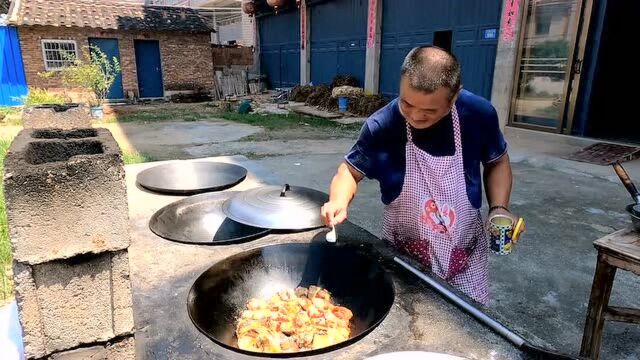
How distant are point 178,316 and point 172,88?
55.6 feet

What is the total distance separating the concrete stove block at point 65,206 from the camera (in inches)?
35.1

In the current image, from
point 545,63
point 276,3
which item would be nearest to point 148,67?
point 276,3

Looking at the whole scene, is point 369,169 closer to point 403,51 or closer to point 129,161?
point 129,161

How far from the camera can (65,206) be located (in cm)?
94

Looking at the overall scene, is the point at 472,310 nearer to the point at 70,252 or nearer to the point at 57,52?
the point at 70,252

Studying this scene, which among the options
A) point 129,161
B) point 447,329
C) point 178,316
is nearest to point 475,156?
point 447,329

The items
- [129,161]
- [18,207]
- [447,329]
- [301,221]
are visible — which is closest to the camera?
[18,207]

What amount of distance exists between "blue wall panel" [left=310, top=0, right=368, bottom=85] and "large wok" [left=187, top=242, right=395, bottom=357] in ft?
35.9

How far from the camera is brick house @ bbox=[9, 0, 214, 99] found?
14.0 meters

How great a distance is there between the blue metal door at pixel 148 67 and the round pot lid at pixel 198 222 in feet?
51.6

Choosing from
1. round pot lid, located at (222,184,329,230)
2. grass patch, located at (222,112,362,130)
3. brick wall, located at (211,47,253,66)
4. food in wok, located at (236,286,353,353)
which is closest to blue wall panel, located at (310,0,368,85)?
grass patch, located at (222,112,362,130)

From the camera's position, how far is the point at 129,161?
645cm

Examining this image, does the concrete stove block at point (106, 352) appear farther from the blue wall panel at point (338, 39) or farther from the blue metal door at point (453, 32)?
the blue wall panel at point (338, 39)

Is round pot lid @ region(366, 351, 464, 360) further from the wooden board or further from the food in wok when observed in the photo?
the wooden board
